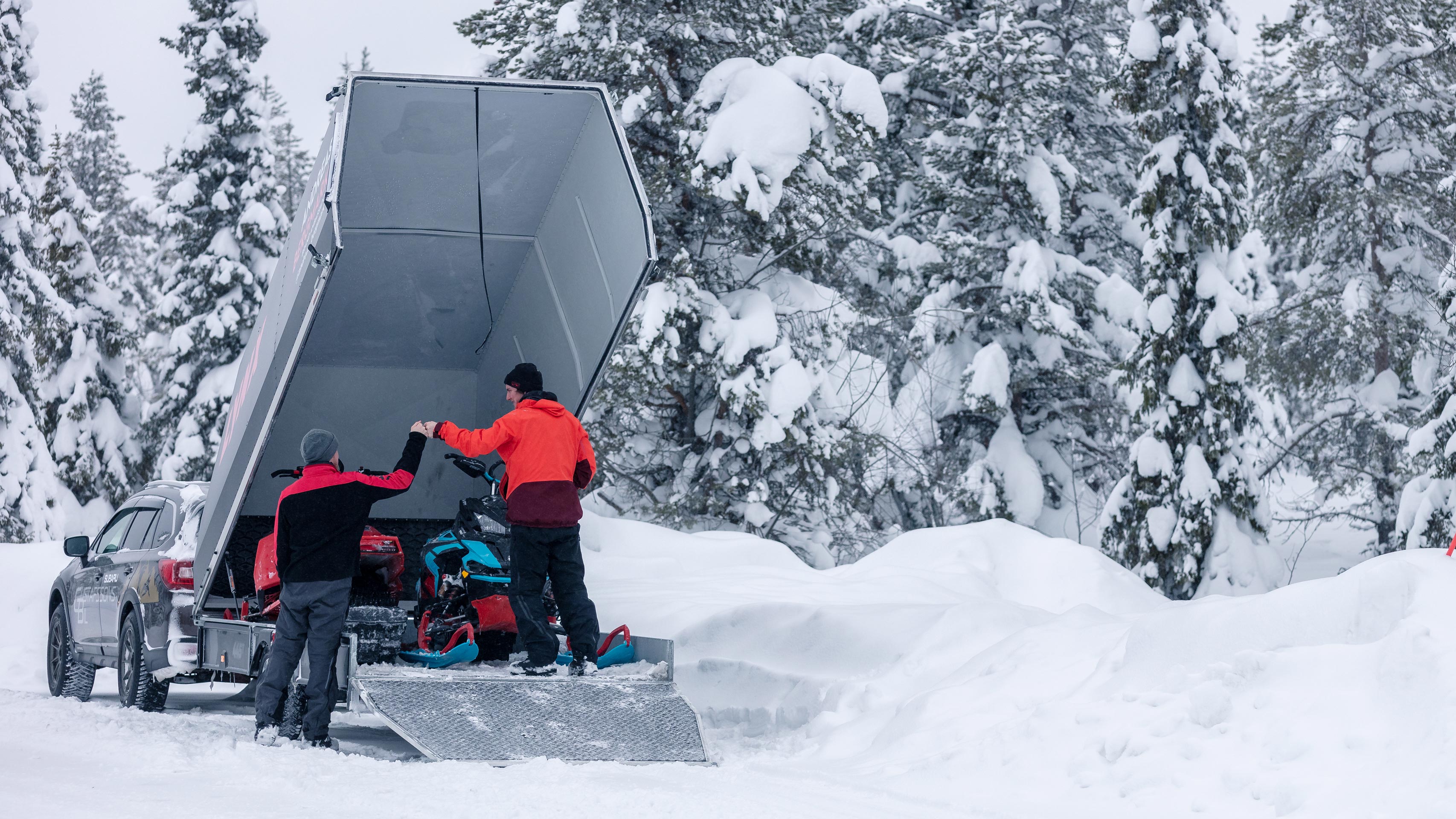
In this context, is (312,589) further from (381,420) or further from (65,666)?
(65,666)

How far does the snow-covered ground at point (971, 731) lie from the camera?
16.0ft

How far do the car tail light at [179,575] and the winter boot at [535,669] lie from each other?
84.2 inches

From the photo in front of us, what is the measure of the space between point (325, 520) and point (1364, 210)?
1592 centimetres

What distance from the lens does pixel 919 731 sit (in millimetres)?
6656

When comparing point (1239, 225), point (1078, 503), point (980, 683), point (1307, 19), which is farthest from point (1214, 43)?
point (980, 683)

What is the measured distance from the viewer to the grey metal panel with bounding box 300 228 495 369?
845 cm

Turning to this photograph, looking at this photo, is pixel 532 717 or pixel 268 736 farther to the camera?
pixel 268 736

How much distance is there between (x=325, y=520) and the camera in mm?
6469

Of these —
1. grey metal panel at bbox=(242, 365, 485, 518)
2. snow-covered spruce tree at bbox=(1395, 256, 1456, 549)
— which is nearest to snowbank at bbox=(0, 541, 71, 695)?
grey metal panel at bbox=(242, 365, 485, 518)

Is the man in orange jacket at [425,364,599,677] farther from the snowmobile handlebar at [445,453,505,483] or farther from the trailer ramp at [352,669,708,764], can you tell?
the snowmobile handlebar at [445,453,505,483]

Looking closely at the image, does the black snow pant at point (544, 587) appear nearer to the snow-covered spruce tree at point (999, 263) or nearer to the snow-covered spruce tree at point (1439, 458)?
the snow-covered spruce tree at point (999, 263)

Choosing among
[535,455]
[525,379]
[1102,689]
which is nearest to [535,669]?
[535,455]

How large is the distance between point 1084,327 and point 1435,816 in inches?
592

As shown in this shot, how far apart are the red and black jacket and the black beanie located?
0.74 meters
